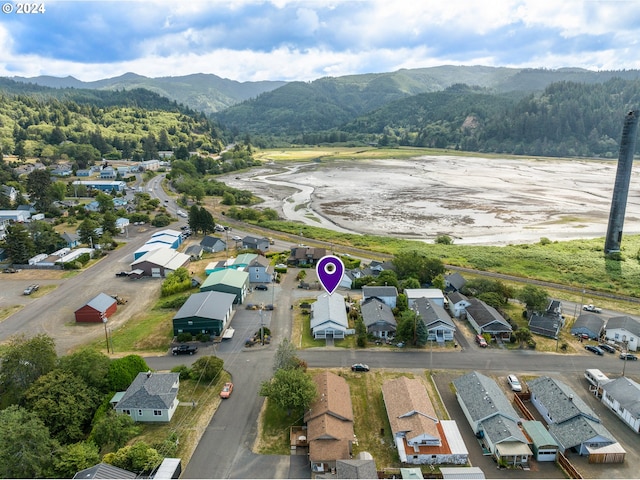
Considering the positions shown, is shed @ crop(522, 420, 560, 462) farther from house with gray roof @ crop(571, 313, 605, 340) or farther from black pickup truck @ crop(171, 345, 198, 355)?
black pickup truck @ crop(171, 345, 198, 355)

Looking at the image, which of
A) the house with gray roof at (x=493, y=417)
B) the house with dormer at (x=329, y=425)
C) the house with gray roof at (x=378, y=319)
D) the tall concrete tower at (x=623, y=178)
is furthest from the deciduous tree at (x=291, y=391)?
the tall concrete tower at (x=623, y=178)

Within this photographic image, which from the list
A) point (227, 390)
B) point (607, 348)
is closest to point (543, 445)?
point (607, 348)

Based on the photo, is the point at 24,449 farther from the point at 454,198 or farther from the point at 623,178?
the point at 454,198

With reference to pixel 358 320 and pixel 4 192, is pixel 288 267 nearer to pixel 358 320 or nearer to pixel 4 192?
pixel 358 320

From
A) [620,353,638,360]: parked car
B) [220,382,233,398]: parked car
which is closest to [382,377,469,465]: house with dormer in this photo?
[220,382,233,398]: parked car

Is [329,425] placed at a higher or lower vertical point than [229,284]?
lower

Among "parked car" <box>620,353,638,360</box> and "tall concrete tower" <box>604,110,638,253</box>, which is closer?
"parked car" <box>620,353,638,360</box>
